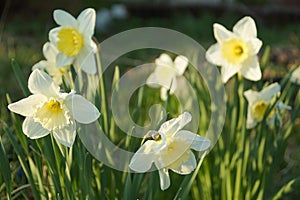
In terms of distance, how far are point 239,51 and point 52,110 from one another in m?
0.65

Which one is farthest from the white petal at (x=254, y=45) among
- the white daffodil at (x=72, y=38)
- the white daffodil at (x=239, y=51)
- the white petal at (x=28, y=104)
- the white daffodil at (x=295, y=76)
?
the white petal at (x=28, y=104)

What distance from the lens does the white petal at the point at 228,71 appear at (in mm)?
1494

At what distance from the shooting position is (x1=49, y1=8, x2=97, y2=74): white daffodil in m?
1.38

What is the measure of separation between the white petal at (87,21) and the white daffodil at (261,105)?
0.48 m

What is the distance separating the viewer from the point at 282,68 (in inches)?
141

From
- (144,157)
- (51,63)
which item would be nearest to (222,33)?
(51,63)

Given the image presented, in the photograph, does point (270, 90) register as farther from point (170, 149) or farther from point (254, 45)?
point (170, 149)

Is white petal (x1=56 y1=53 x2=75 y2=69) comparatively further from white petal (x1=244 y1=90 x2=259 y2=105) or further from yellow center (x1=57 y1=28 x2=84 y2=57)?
white petal (x1=244 y1=90 x2=259 y2=105)

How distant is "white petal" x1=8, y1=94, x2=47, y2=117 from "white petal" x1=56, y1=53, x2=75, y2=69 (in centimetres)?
32

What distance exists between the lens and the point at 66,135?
106cm

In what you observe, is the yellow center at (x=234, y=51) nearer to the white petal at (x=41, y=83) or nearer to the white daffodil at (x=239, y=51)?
the white daffodil at (x=239, y=51)

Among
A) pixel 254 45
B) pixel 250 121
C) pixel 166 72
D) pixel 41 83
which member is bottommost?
pixel 250 121

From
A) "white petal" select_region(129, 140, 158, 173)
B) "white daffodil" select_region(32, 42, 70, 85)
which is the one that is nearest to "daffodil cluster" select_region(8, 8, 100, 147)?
"white petal" select_region(129, 140, 158, 173)

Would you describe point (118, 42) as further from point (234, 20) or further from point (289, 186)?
point (289, 186)
